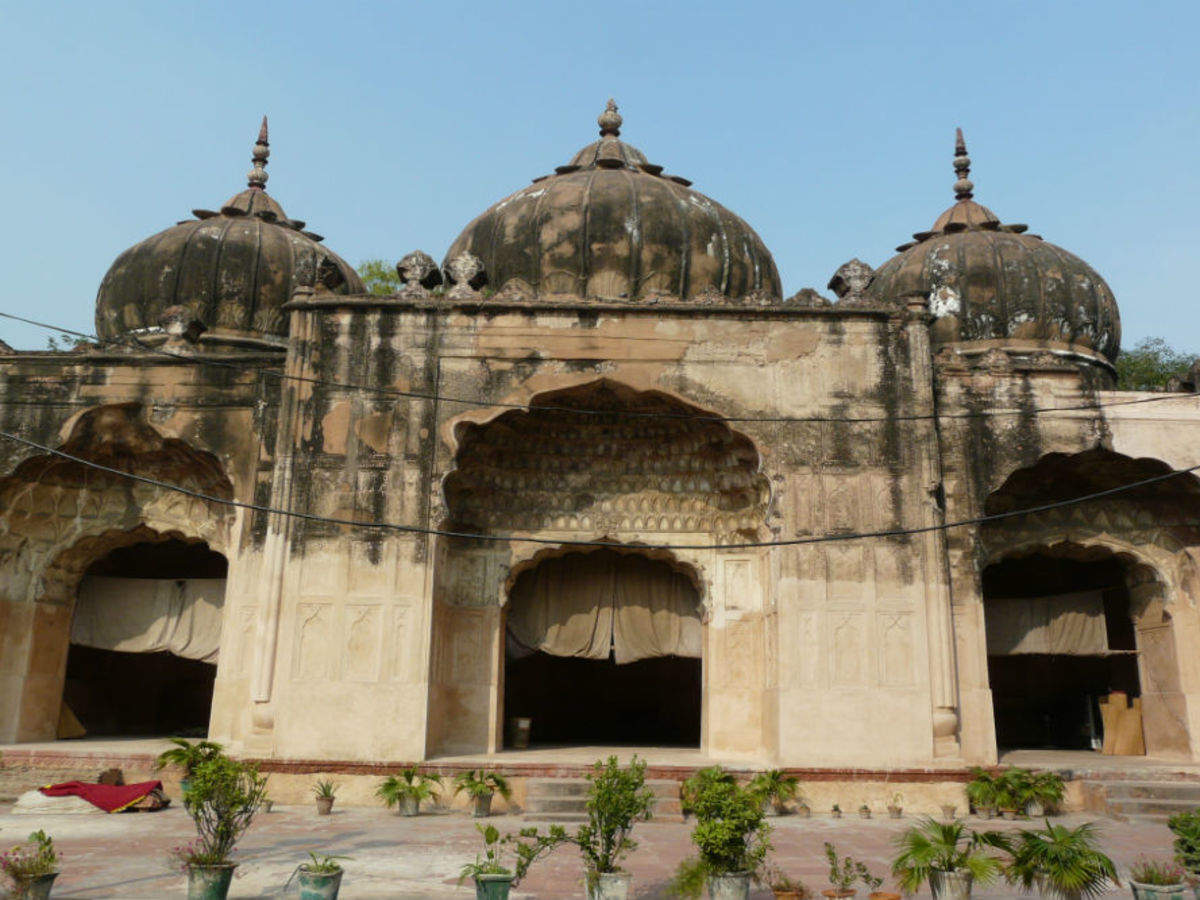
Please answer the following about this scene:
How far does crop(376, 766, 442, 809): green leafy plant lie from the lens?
36.6 feet

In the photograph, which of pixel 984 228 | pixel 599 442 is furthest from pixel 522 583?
pixel 984 228

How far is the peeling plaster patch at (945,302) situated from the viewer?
632 inches

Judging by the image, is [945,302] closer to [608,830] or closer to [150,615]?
[608,830]

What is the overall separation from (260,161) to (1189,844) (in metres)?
18.2

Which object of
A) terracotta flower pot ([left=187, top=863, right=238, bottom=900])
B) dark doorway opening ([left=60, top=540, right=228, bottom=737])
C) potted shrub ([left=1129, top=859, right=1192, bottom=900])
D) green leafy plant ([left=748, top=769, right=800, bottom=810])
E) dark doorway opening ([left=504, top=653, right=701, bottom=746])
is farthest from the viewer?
dark doorway opening ([left=504, top=653, right=701, bottom=746])

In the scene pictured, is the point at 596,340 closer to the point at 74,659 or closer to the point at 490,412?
the point at 490,412

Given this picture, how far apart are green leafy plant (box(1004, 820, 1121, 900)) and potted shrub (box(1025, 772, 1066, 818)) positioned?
569cm

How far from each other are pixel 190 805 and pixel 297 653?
5.33m

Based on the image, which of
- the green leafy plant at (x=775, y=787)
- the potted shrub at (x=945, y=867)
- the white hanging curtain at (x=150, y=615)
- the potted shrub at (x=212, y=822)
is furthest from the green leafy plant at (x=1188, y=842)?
the white hanging curtain at (x=150, y=615)

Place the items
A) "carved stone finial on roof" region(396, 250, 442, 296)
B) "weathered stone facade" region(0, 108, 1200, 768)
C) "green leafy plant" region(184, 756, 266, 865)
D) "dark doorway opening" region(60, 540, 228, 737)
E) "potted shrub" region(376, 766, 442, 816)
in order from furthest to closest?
"dark doorway opening" region(60, 540, 228, 737) < "carved stone finial on roof" region(396, 250, 442, 296) < "weathered stone facade" region(0, 108, 1200, 768) < "potted shrub" region(376, 766, 442, 816) < "green leafy plant" region(184, 756, 266, 865)

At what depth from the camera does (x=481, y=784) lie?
11.2 m

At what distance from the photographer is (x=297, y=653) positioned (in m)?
12.0

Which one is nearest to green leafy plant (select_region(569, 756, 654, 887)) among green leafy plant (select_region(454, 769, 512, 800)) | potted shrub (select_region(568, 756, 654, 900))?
potted shrub (select_region(568, 756, 654, 900))

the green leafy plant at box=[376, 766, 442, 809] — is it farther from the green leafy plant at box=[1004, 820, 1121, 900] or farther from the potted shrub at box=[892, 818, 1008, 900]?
the green leafy plant at box=[1004, 820, 1121, 900]
